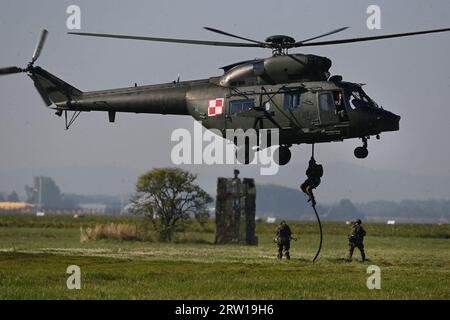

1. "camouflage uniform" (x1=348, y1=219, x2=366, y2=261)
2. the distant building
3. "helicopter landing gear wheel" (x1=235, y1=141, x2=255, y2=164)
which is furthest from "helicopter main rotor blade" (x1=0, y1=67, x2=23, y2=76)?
the distant building

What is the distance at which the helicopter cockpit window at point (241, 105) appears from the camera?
80.5 ft

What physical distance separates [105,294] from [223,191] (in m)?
25.2

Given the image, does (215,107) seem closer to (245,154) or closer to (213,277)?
(245,154)

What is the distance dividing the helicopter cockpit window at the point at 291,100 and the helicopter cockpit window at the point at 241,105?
1.10 metres

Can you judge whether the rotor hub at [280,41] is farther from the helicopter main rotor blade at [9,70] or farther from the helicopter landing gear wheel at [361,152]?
the helicopter main rotor blade at [9,70]

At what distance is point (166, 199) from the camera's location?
150ft

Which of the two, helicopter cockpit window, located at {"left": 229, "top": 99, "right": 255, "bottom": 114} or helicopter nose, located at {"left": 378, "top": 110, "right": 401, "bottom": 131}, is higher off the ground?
helicopter cockpit window, located at {"left": 229, "top": 99, "right": 255, "bottom": 114}

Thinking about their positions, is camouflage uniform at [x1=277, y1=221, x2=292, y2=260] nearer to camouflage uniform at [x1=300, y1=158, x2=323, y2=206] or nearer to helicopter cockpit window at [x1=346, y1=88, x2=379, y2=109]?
camouflage uniform at [x1=300, y1=158, x2=323, y2=206]

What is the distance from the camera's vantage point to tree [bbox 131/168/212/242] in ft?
150

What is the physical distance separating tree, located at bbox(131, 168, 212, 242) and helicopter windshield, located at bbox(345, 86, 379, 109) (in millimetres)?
22961

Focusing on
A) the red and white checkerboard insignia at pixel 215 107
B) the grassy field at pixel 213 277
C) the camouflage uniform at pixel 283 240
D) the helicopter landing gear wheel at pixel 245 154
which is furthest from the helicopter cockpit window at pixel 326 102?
the camouflage uniform at pixel 283 240

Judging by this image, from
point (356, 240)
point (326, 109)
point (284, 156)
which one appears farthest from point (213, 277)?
point (356, 240)

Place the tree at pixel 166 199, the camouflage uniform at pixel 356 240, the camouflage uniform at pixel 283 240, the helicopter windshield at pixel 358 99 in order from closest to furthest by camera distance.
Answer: the helicopter windshield at pixel 358 99 < the camouflage uniform at pixel 356 240 < the camouflage uniform at pixel 283 240 < the tree at pixel 166 199
